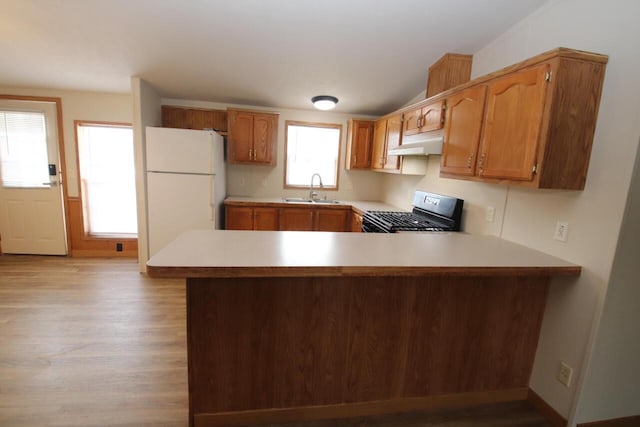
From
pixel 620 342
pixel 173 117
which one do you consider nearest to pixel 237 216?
pixel 173 117

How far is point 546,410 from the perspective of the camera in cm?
179

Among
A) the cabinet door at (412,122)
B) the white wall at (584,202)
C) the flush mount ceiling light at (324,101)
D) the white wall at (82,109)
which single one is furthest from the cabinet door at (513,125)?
the white wall at (82,109)

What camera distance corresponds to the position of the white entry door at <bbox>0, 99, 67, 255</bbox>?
3844 mm

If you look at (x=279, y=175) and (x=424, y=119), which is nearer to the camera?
(x=424, y=119)

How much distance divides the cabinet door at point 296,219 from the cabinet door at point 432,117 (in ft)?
5.95

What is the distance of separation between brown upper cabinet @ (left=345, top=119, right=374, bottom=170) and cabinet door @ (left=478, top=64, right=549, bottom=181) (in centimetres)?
235

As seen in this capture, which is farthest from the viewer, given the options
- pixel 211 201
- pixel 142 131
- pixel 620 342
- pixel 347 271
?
pixel 211 201

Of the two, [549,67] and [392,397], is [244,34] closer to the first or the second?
[549,67]

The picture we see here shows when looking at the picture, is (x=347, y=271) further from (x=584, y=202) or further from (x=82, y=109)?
(x=82, y=109)

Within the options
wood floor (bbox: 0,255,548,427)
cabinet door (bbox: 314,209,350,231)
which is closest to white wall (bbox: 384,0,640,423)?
wood floor (bbox: 0,255,548,427)

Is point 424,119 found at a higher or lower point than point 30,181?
higher

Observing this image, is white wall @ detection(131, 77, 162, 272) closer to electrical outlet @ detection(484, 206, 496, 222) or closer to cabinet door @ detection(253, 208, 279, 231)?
cabinet door @ detection(253, 208, 279, 231)

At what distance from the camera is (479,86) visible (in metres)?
1.98

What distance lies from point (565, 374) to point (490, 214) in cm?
111
